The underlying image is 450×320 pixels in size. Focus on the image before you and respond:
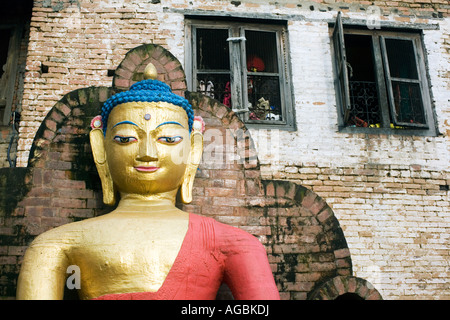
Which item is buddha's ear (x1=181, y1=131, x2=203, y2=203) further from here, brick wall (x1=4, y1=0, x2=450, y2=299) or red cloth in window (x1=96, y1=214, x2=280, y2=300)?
brick wall (x1=4, y1=0, x2=450, y2=299)

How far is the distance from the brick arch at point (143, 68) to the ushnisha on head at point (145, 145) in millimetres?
669

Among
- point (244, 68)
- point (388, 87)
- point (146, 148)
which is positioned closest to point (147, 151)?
point (146, 148)

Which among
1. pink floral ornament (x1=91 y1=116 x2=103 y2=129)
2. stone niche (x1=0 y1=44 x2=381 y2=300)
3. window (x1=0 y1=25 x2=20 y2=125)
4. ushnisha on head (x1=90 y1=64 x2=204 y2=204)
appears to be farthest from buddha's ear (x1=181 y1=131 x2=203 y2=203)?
window (x1=0 y1=25 x2=20 y2=125)

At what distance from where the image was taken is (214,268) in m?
3.79

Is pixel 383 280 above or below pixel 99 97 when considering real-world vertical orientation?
below

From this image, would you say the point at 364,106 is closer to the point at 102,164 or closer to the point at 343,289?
the point at 343,289

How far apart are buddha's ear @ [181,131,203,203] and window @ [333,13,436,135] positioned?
2.63m

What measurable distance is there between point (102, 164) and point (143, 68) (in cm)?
121
